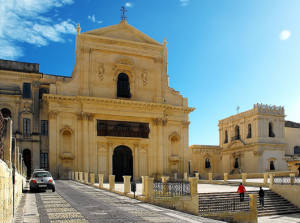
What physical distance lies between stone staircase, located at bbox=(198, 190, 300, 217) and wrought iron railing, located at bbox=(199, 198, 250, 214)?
31cm

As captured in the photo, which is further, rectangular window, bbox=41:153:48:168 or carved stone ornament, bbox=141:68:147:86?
carved stone ornament, bbox=141:68:147:86

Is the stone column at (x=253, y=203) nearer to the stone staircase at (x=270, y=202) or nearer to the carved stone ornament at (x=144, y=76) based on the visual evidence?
the stone staircase at (x=270, y=202)

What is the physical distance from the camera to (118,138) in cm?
3512

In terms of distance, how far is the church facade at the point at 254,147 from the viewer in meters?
44.1

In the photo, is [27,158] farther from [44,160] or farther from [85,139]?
[85,139]

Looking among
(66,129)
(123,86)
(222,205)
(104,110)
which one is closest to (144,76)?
(123,86)

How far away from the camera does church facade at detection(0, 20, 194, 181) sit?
1298 inches

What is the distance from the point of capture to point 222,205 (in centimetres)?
1875

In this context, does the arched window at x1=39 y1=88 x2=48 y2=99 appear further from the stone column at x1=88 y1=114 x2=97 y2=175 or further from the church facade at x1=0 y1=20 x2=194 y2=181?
the stone column at x1=88 y1=114 x2=97 y2=175

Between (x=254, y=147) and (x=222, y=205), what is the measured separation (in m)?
27.4

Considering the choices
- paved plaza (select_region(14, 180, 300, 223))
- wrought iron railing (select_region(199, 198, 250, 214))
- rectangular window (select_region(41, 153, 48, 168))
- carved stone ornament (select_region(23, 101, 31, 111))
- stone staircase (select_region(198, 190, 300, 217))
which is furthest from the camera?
rectangular window (select_region(41, 153, 48, 168))

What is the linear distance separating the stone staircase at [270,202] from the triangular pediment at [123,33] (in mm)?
22329

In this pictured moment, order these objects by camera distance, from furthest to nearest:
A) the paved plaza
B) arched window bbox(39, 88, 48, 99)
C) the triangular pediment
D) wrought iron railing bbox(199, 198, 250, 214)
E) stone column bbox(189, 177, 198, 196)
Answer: the triangular pediment, arched window bbox(39, 88, 48, 99), wrought iron railing bbox(199, 198, 250, 214), stone column bbox(189, 177, 198, 196), the paved plaza

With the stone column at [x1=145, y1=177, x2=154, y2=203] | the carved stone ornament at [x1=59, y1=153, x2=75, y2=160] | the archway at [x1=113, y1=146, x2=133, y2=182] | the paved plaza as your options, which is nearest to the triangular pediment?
the archway at [x1=113, y1=146, x2=133, y2=182]
